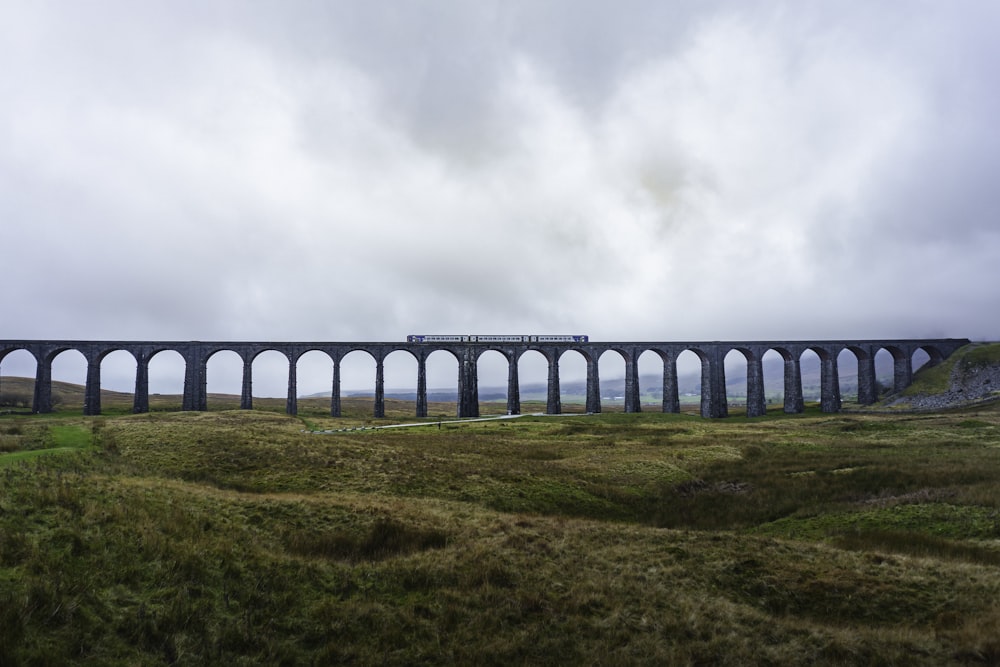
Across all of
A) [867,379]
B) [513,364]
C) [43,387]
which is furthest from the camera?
[867,379]

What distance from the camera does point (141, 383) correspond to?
69.9 m

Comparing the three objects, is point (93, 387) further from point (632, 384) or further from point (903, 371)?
point (903, 371)

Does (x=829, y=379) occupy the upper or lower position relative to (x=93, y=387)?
lower

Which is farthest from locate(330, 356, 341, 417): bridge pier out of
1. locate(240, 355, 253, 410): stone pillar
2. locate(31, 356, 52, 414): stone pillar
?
locate(31, 356, 52, 414): stone pillar

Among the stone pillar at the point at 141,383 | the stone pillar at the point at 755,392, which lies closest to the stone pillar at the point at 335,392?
the stone pillar at the point at 141,383

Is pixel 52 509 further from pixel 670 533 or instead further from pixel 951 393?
pixel 951 393

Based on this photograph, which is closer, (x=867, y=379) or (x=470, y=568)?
(x=470, y=568)

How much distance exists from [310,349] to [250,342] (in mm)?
8508

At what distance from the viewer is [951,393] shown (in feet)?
235

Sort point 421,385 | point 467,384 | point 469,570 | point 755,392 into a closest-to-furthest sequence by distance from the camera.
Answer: point 469,570
point 421,385
point 467,384
point 755,392

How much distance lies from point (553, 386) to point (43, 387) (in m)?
73.2

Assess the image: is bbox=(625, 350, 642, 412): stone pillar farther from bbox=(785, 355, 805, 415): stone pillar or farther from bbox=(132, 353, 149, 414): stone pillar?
bbox=(132, 353, 149, 414): stone pillar

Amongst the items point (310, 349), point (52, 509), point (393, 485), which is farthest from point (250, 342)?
point (52, 509)

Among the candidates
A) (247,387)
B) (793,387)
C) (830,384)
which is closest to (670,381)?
(793,387)
